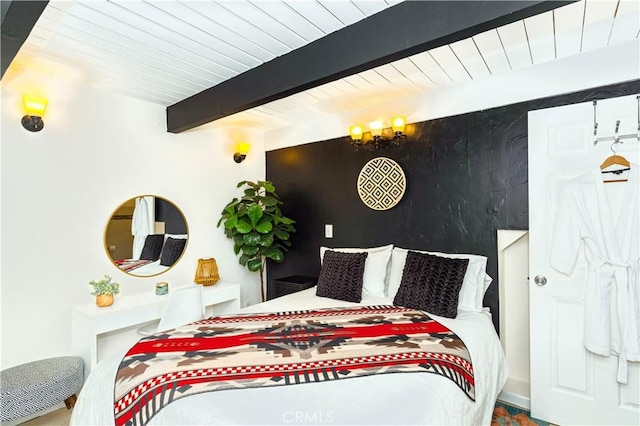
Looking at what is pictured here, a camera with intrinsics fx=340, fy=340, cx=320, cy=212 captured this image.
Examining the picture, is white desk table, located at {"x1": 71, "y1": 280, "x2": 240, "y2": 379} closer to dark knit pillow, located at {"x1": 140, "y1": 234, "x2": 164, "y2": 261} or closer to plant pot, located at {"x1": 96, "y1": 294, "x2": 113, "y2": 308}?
plant pot, located at {"x1": 96, "y1": 294, "x2": 113, "y2": 308}

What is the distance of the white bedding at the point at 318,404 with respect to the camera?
126 cm

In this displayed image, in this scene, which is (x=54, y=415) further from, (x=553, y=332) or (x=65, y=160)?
(x=553, y=332)

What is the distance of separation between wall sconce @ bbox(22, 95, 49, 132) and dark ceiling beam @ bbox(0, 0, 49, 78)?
34.1 inches

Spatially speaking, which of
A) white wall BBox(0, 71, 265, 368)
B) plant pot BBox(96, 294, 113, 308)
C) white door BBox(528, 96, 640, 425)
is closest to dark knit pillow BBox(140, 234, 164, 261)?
white wall BBox(0, 71, 265, 368)

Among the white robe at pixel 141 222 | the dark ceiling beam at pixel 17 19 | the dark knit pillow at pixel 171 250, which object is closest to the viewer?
the dark ceiling beam at pixel 17 19

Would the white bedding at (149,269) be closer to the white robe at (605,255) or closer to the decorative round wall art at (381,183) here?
the decorative round wall art at (381,183)

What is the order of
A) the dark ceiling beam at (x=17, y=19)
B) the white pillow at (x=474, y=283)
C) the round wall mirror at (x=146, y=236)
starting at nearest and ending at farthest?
the dark ceiling beam at (x=17, y=19)
the white pillow at (x=474, y=283)
the round wall mirror at (x=146, y=236)

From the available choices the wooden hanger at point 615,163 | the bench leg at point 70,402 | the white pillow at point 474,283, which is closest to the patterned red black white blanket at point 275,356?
the white pillow at point 474,283

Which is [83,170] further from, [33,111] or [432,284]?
[432,284]

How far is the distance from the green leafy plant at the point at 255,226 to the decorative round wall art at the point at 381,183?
93cm

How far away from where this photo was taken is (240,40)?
2.00m

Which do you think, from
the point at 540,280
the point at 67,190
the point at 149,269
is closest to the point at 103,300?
the point at 149,269

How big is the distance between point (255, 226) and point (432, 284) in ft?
6.29

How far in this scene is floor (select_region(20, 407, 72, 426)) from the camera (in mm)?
2293
